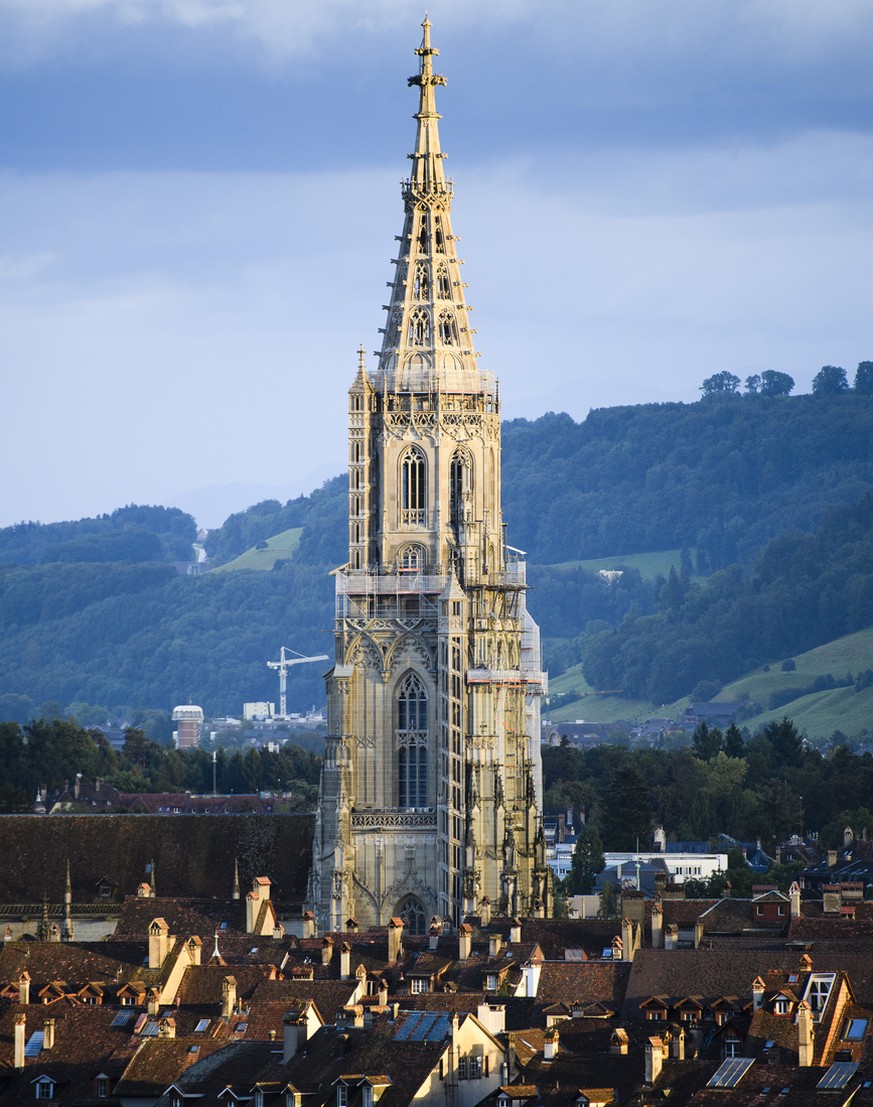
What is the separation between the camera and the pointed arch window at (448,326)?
13525cm

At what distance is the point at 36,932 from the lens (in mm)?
128875

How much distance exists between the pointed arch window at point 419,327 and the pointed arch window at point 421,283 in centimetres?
64

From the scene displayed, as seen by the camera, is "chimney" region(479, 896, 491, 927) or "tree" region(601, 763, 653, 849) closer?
"chimney" region(479, 896, 491, 927)

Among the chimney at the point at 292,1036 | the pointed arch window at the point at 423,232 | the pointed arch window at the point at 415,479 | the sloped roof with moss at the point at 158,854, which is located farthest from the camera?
the pointed arch window at the point at 423,232

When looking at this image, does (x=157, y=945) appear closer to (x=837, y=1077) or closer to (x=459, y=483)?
(x=459, y=483)

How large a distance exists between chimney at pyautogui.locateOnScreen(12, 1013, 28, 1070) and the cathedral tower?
36.4 meters

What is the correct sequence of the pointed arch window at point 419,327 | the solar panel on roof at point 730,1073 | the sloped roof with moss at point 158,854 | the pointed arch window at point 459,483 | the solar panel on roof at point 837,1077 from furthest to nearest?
the pointed arch window at point 419,327
the pointed arch window at point 459,483
the sloped roof with moss at point 158,854
the solar panel on roof at point 730,1073
the solar panel on roof at point 837,1077

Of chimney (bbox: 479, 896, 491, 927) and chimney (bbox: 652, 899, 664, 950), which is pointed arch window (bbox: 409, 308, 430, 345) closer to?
chimney (bbox: 479, 896, 491, 927)

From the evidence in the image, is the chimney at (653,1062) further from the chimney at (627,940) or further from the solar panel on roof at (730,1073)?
the chimney at (627,940)

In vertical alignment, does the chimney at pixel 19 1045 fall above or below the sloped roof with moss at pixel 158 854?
below

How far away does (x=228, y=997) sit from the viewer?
92.9m

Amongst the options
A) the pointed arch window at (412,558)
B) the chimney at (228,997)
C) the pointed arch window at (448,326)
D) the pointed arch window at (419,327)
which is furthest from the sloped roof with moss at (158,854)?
the chimney at (228,997)

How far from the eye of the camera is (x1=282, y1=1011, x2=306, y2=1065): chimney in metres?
85.3

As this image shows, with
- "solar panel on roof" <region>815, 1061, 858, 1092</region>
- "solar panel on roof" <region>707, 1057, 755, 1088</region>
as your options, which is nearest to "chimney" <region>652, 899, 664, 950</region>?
"solar panel on roof" <region>707, 1057, 755, 1088</region>
